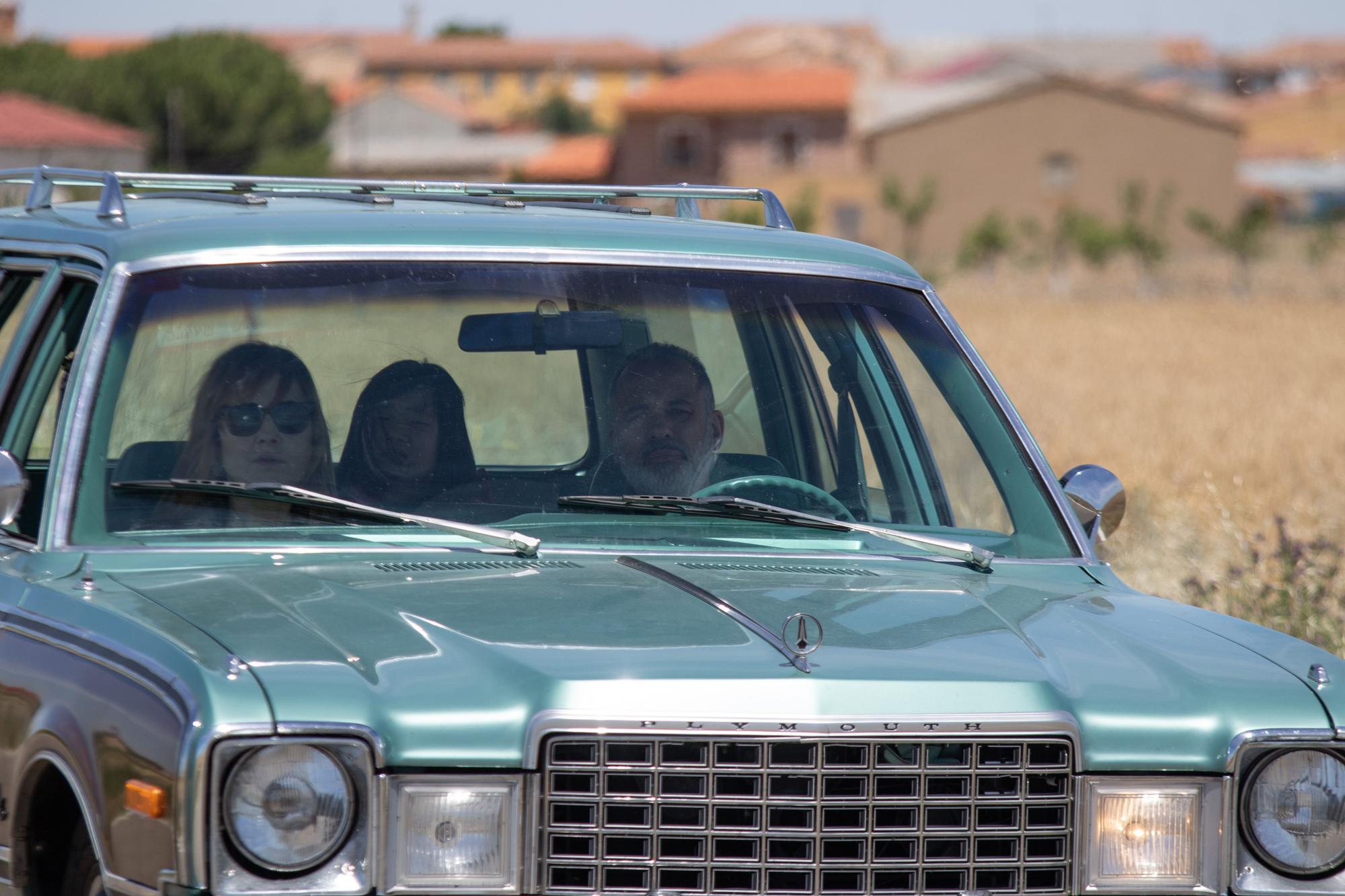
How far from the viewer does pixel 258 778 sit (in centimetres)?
264

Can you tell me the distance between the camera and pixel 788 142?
77.6m

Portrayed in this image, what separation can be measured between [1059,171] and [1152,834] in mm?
71691

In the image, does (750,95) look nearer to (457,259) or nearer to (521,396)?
(521,396)

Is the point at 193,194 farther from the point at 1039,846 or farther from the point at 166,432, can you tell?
the point at 1039,846

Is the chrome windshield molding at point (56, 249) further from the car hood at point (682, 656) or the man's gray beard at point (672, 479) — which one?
the man's gray beard at point (672, 479)

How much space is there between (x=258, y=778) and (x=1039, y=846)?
111cm

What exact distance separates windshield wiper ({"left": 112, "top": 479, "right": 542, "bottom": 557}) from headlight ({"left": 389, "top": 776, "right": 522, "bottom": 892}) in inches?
32.9

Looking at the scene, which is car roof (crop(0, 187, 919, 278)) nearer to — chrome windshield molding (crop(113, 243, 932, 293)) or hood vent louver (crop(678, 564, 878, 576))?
chrome windshield molding (crop(113, 243, 932, 293))

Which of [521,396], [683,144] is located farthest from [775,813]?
[683,144]

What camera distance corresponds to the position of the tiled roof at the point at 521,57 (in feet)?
484

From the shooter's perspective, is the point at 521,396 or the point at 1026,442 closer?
the point at 1026,442

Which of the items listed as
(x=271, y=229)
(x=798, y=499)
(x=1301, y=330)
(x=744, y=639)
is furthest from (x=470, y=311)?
(x=1301, y=330)

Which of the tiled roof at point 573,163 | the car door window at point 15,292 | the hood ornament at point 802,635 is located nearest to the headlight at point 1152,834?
the hood ornament at point 802,635

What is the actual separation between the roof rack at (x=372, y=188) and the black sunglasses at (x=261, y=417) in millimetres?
748
